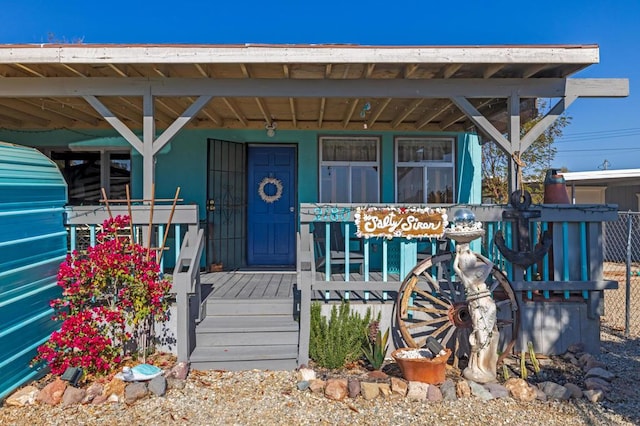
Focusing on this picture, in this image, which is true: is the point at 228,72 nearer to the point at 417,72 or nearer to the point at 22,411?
the point at 417,72

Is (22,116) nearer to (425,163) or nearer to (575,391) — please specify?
(425,163)

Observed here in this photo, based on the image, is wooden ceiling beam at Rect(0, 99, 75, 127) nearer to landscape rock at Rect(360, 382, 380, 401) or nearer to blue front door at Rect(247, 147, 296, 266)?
blue front door at Rect(247, 147, 296, 266)

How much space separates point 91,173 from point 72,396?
4395 mm

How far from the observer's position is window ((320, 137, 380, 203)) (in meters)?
6.50

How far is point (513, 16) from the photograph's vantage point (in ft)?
41.1

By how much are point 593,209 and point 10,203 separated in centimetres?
505

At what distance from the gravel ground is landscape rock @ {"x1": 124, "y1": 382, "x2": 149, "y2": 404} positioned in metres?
0.04

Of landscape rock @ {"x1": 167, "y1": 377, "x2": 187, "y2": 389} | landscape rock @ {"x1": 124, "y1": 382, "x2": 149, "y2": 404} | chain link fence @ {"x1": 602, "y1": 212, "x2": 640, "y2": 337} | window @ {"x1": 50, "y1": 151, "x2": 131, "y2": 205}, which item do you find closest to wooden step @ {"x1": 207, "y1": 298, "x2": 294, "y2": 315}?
landscape rock @ {"x1": 167, "y1": 377, "x2": 187, "y2": 389}

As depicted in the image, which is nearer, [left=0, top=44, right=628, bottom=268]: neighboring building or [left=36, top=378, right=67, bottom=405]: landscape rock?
[left=36, top=378, right=67, bottom=405]: landscape rock

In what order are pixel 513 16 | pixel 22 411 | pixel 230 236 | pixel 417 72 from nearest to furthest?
pixel 22 411
pixel 417 72
pixel 230 236
pixel 513 16

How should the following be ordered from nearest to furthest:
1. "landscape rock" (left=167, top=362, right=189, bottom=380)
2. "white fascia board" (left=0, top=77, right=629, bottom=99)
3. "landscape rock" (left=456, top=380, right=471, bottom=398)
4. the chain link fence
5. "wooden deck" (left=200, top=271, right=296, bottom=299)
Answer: "landscape rock" (left=456, top=380, right=471, bottom=398)
"landscape rock" (left=167, top=362, right=189, bottom=380)
"white fascia board" (left=0, top=77, right=629, bottom=99)
"wooden deck" (left=200, top=271, right=296, bottom=299)
the chain link fence

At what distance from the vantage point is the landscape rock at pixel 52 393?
123 inches

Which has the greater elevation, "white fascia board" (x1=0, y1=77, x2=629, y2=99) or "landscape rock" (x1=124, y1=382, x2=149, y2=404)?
"white fascia board" (x1=0, y1=77, x2=629, y2=99)

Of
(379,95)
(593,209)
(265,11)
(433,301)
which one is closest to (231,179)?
(379,95)
